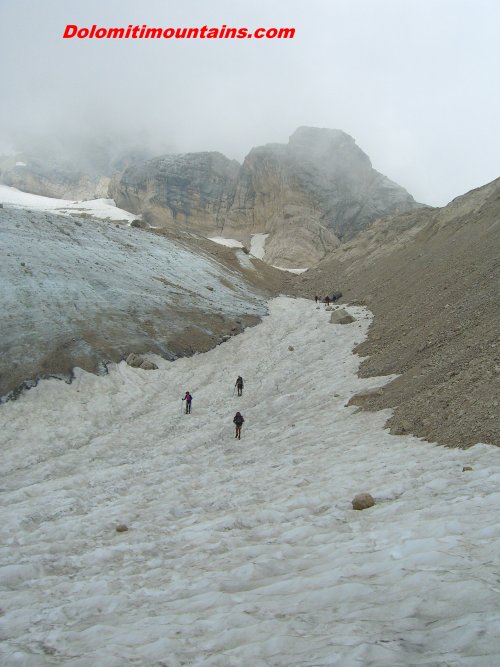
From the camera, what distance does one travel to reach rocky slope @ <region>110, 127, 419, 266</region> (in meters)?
120

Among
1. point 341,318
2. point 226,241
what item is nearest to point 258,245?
point 226,241

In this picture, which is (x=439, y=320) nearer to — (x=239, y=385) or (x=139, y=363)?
(x=239, y=385)

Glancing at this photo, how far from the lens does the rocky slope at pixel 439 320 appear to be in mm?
13500

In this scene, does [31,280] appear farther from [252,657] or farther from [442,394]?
[252,657]

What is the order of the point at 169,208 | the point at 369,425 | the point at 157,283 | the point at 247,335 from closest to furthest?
the point at 369,425 < the point at 247,335 < the point at 157,283 < the point at 169,208

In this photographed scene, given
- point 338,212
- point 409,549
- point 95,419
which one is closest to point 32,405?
point 95,419

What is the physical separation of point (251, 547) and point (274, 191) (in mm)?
122763

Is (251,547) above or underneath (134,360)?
underneath

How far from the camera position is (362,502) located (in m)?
9.49

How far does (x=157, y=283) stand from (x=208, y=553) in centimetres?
3383

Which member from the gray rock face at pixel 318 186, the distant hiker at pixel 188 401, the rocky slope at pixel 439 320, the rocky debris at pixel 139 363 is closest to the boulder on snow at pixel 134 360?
the rocky debris at pixel 139 363

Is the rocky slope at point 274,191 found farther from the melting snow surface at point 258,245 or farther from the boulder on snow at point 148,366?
the boulder on snow at point 148,366

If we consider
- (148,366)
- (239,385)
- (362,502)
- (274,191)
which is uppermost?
(274,191)

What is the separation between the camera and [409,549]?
6.81 m
